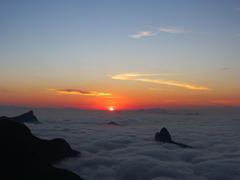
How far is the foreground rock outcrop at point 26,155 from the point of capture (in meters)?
26.6

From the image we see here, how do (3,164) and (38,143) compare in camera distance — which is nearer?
(3,164)

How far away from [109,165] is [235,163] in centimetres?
1642

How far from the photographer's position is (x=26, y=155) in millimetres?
31281

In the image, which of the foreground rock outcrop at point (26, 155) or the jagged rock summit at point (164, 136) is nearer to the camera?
the foreground rock outcrop at point (26, 155)

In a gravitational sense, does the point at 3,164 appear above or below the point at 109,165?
above

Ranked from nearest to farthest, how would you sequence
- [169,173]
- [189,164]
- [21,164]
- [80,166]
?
[21,164], [169,173], [80,166], [189,164]

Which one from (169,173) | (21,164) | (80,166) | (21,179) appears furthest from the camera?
(80,166)

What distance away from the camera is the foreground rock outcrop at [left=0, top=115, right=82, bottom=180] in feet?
87.2

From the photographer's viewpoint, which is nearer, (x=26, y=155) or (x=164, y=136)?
(x=26, y=155)

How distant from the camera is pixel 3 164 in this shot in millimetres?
27047

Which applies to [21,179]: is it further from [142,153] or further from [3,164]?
[142,153]

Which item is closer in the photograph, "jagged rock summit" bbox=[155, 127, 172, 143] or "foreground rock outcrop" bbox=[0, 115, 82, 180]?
"foreground rock outcrop" bbox=[0, 115, 82, 180]

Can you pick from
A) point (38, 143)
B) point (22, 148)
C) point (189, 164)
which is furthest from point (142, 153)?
point (22, 148)

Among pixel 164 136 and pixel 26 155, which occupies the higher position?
pixel 26 155
